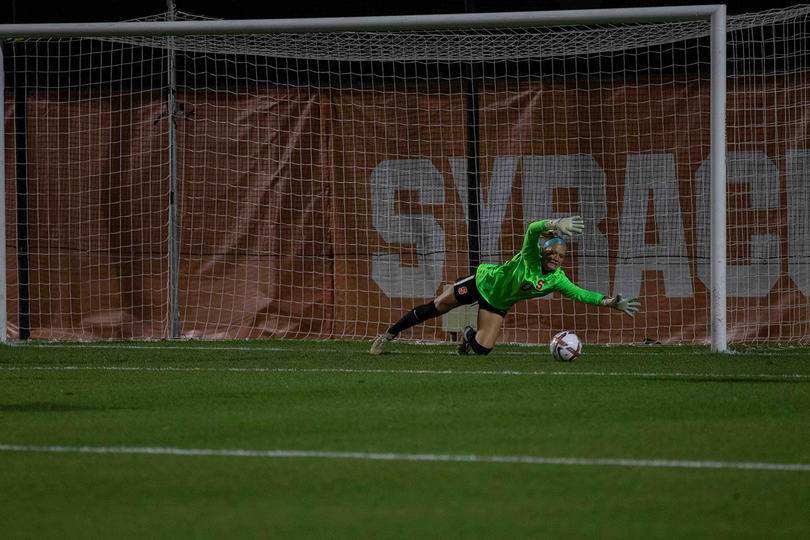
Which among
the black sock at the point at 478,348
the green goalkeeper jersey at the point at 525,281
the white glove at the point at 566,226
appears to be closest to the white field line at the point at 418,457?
the white glove at the point at 566,226

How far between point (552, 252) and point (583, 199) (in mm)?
2426

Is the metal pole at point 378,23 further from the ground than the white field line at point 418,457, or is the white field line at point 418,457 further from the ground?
the metal pole at point 378,23

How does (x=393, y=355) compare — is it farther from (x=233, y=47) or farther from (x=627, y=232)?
(x=233, y=47)

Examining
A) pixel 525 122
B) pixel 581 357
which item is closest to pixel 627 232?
pixel 525 122

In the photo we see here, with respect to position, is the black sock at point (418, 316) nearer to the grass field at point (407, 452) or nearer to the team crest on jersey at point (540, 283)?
the team crest on jersey at point (540, 283)

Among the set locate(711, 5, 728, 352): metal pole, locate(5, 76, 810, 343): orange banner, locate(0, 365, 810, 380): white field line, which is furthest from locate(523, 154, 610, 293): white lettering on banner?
locate(0, 365, 810, 380): white field line

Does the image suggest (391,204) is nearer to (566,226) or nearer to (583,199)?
(583,199)

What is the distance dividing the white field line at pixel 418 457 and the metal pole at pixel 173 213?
6.54 meters

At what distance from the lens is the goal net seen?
401 inches

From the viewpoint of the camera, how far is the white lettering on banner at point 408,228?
34.8ft

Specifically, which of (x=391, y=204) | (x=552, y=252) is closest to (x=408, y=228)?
(x=391, y=204)

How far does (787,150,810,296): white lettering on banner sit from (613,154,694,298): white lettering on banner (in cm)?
105

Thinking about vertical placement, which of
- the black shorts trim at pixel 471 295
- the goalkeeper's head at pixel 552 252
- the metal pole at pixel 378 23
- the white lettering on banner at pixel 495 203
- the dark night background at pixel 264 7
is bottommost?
the black shorts trim at pixel 471 295

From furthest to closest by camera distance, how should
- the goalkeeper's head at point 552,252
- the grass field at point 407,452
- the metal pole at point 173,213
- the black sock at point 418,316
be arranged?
the metal pole at point 173,213
the black sock at point 418,316
the goalkeeper's head at point 552,252
the grass field at point 407,452
